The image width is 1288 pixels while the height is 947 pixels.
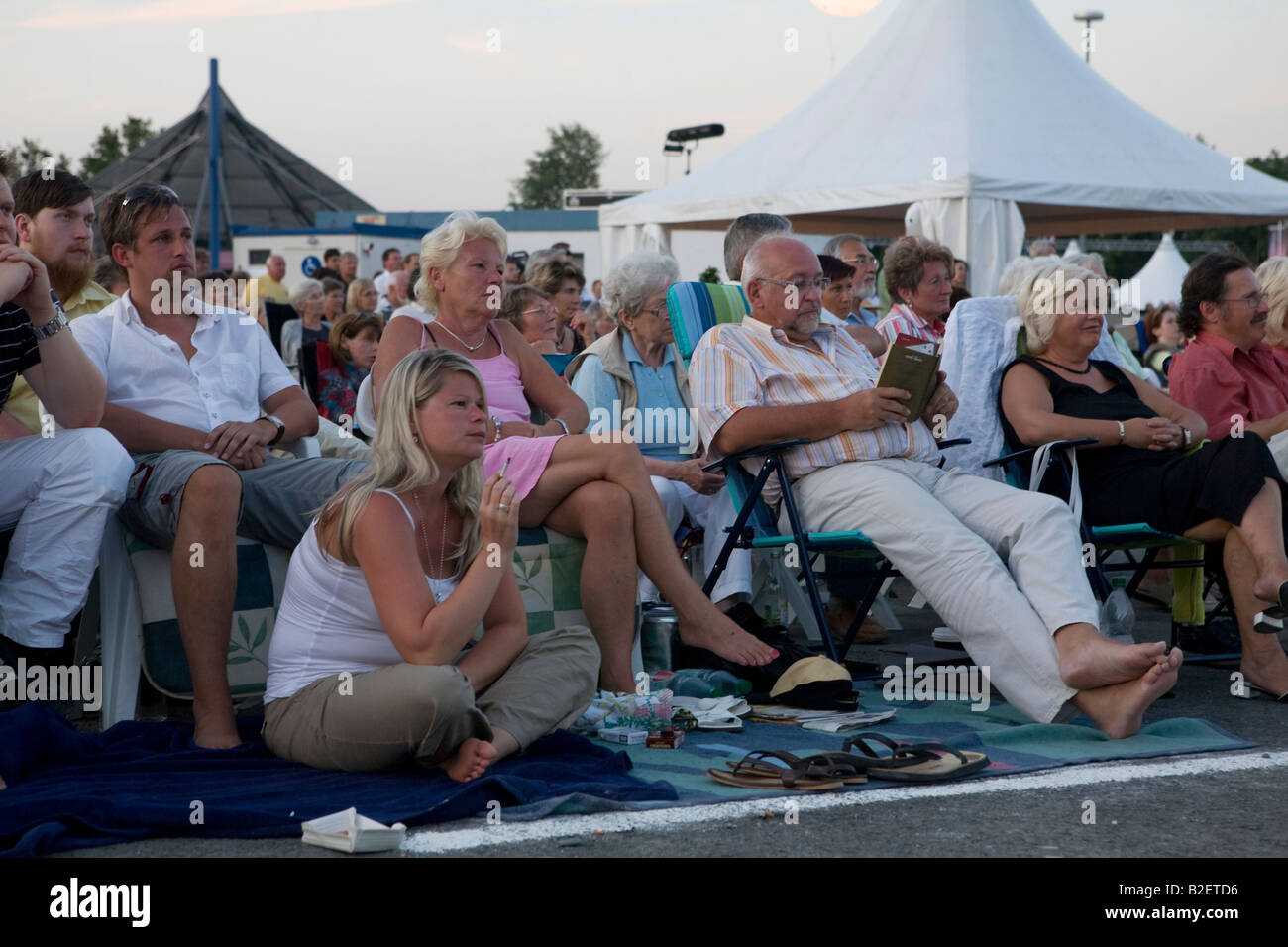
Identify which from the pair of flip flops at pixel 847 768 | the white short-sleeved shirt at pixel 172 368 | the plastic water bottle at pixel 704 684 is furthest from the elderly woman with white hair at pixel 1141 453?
the white short-sleeved shirt at pixel 172 368

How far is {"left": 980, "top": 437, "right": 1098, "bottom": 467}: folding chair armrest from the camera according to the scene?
17.1 feet

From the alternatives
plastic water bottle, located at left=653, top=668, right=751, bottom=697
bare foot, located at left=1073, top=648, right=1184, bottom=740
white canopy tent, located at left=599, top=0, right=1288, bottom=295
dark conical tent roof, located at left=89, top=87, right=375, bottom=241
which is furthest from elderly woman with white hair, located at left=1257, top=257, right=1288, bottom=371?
dark conical tent roof, located at left=89, top=87, right=375, bottom=241

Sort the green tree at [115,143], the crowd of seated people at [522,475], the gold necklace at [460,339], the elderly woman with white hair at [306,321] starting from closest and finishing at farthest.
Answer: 1. the crowd of seated people at [522,475]
2. the gold necklace at [460,339]
3. the elderly woman with white hair at [306,321]
4. the green tree at [115,143]

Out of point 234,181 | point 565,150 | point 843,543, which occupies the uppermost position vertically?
point 565,150

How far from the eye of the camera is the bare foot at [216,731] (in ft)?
13.1

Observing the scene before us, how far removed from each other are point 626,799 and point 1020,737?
4.50ft

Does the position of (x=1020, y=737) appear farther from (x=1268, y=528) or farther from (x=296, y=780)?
(x=296, y=780)

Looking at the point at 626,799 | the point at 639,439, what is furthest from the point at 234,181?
the point at 626,799

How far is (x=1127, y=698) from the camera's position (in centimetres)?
418

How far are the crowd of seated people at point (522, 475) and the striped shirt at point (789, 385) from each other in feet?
0.04

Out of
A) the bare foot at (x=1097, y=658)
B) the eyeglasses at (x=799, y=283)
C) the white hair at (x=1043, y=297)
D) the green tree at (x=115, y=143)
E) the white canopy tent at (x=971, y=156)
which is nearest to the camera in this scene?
the bare foot at (x=1097, y=658)

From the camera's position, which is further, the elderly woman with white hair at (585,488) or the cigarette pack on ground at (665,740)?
the elderly woman with white hair at (585,488)

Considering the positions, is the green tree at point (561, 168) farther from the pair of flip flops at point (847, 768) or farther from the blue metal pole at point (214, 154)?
the pair of flip flops at point (847, 768)

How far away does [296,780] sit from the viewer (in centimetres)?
359
